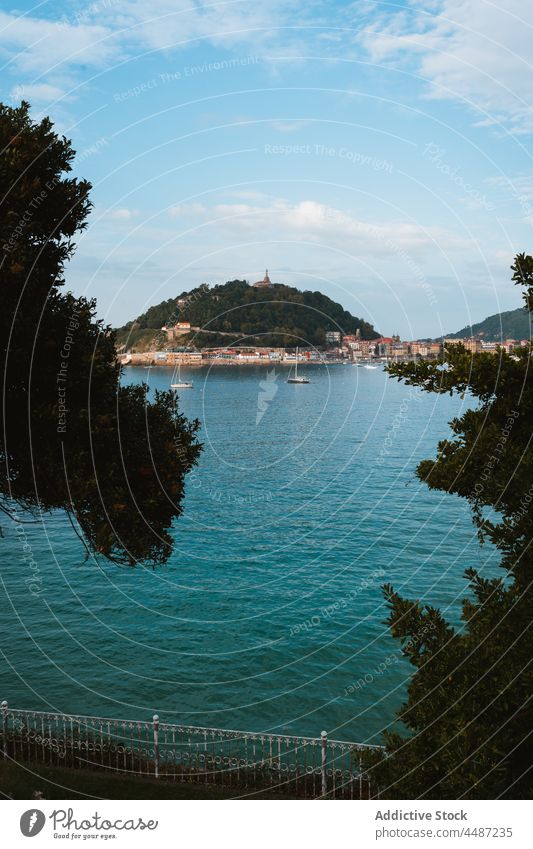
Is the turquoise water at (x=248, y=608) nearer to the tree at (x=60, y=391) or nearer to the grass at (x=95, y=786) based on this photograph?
the grass at (x=95, y=786)

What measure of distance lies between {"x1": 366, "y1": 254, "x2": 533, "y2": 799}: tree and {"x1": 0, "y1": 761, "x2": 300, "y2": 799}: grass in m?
7.04

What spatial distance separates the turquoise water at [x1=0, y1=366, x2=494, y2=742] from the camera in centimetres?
3222

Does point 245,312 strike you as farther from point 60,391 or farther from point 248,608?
point 60,391

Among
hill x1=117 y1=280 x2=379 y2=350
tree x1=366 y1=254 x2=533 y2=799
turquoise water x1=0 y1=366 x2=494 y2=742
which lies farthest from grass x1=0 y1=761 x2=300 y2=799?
hill x1=117 y1=280 x2=379 y2=350

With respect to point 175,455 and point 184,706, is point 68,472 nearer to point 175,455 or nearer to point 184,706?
point 175,455

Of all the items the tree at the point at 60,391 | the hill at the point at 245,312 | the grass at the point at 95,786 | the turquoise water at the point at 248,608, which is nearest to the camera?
the tree at the point at 60,391

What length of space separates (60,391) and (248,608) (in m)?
30.2

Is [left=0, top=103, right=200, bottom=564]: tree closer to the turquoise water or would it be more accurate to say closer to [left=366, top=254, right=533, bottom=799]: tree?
[left=366, top=254, right=533, bottom=799]: tree

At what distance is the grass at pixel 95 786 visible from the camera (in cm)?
1803

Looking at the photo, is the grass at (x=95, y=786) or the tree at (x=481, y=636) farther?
the grass at (x=95, y=786)

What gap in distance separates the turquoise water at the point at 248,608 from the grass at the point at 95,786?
35.4 feet

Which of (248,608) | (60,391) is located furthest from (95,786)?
(248,608)

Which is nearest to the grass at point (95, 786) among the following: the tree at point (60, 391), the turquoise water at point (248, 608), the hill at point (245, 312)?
the tree at point (60, 391)

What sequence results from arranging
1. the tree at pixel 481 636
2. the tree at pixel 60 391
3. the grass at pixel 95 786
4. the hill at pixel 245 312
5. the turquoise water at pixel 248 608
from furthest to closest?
1. the hill at pixel 245 312
2. the turquoise water at pixel 248 608
3. the grass at pixel 95 786
4. the tree at pixel 60 391
5. the tree at pixel 481 636
